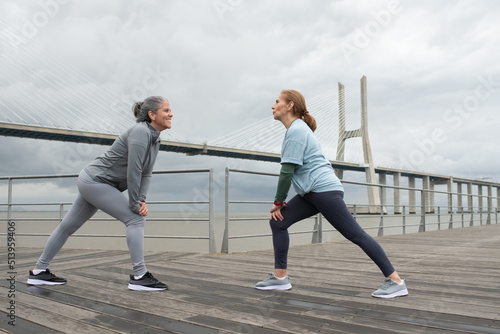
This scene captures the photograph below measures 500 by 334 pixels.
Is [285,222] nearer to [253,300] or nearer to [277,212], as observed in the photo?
[277,212]

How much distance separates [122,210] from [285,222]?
2.70 ft

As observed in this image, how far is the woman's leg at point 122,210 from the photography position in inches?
89.4

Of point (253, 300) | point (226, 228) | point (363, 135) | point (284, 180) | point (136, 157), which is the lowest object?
point (253, 300)

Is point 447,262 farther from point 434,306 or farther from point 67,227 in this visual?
point 67,227

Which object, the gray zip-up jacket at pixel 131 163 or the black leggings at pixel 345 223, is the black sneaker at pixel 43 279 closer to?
the gray zip-up jacket at pixel 131 163

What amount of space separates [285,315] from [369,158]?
2601 cm

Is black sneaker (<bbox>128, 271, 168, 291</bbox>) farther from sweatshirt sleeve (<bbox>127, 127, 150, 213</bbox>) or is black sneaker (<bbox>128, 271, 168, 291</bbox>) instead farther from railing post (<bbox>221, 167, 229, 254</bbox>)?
railing post (<bbox>221, 167, 229, 254</bbox>)

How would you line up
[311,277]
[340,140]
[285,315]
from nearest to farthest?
[285,315] < [311,277] < [340,140]

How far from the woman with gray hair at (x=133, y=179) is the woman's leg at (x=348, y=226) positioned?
0.86 metres

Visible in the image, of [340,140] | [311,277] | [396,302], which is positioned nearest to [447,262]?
[311,277]

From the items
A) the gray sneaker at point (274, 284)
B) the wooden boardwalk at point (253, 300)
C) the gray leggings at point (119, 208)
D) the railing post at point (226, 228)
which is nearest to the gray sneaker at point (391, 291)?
the wooden boardwalk at point (253, 300)

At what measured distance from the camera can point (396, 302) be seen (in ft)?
6.38

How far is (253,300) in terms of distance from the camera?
1.99 meters

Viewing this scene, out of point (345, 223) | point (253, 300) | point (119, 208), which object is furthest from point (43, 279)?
point (345, 223)
